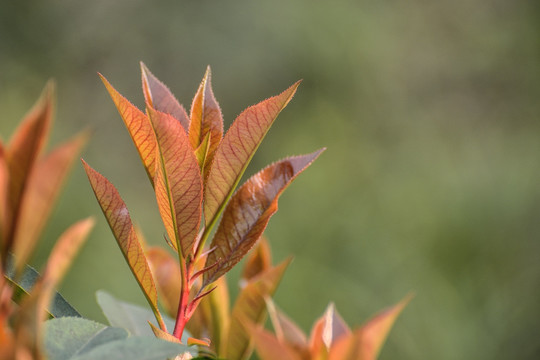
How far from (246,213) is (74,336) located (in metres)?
0.11

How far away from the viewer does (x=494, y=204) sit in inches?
121

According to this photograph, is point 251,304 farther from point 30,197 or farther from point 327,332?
point 30,197

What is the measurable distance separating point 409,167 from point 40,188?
3.30 m

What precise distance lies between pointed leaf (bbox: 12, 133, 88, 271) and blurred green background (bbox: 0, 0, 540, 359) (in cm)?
244

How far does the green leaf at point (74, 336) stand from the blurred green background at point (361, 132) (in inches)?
93.5

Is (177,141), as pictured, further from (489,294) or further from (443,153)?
(443,153)

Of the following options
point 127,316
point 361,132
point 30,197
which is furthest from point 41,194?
point 361,132

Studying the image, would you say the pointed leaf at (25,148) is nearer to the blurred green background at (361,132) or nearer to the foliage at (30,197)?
the foliage at (30,197)

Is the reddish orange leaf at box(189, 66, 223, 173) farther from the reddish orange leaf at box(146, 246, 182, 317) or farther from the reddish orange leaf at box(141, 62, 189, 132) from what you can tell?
the reddish orange leaf at box(146, 246, 182, 317)

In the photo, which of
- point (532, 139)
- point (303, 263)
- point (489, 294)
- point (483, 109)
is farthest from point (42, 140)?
point (483, 109)

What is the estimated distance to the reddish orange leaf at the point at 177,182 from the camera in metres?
0.29

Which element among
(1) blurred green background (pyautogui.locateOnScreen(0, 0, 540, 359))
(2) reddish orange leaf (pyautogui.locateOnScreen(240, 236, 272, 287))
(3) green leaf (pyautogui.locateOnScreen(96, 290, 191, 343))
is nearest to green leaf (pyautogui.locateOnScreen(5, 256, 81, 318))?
(3) green leaf (pyautogui.locateOnScreen(96, 290, 191, 343))

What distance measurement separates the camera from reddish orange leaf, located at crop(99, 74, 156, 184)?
0.30 metres

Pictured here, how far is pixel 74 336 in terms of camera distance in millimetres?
263
